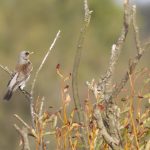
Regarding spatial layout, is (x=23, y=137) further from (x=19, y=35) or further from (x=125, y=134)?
(x=19, y=35)

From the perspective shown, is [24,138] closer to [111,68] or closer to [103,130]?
[103,130]

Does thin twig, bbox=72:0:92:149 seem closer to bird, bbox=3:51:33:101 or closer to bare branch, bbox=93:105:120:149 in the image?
bare branch, bbox=93:105:120:149

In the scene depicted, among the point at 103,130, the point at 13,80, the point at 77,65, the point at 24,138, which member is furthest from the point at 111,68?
the point at 13,80

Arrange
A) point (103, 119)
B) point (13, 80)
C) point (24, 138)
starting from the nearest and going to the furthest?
point (24, 138)
point (103, 119)
point (13, 80)

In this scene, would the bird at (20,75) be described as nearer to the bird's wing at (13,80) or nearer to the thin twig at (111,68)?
the bird's wing at (13,80)

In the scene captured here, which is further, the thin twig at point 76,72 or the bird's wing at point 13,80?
the bird's wing at point 13,80

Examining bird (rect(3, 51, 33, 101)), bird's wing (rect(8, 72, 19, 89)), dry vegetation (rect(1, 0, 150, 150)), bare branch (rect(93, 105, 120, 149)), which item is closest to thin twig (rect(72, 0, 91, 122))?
dry vegetation (rect(1, 0, 150, 150))

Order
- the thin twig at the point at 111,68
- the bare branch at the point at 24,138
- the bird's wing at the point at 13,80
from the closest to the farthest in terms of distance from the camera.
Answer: the bare branch at the point at 24,138
the thin twig at the point at 111,68
the bird's wing at the point at 13,80

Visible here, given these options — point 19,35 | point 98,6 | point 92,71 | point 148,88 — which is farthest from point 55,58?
point 148,88

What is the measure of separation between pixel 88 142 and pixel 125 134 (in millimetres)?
187

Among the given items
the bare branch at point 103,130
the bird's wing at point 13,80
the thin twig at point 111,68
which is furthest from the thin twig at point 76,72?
the bird's wing at point 13,80

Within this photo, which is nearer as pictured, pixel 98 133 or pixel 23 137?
pixel 23 137

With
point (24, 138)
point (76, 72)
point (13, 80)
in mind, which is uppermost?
point (13, 80)

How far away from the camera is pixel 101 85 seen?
4.19m
